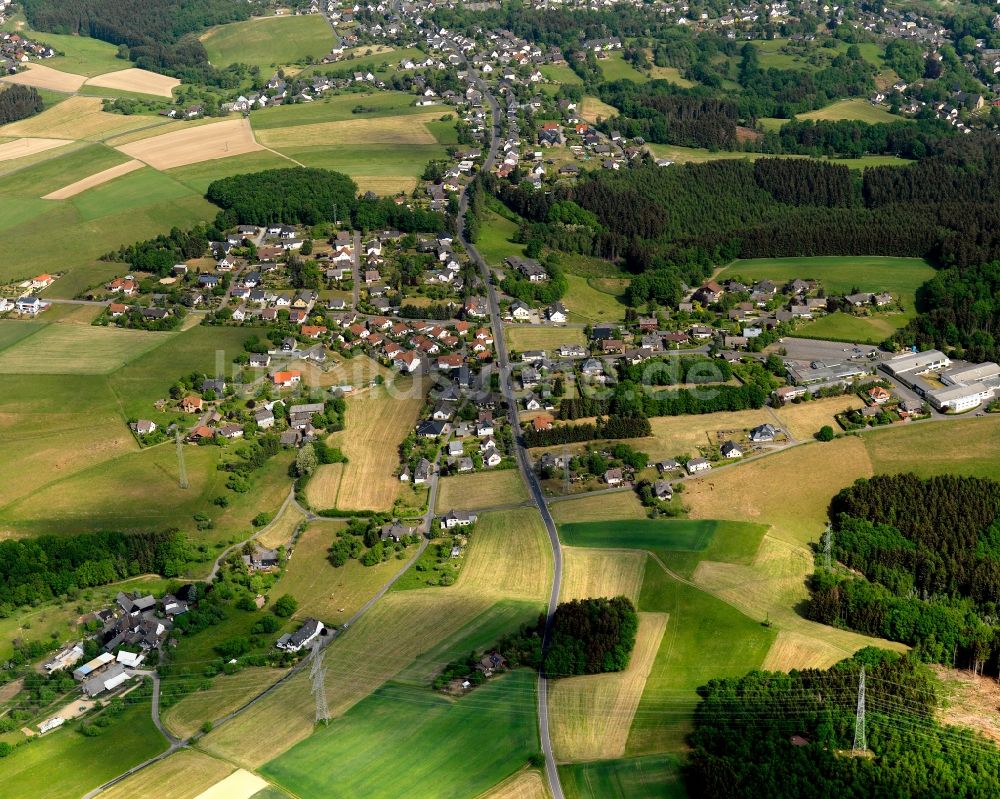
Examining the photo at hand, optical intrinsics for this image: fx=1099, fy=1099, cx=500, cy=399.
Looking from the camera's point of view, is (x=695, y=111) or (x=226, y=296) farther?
(x=695, y=111)

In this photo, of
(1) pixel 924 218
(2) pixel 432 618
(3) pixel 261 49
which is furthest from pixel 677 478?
(3) pixel 261 49

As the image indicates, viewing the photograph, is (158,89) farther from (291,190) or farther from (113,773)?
(113,773)

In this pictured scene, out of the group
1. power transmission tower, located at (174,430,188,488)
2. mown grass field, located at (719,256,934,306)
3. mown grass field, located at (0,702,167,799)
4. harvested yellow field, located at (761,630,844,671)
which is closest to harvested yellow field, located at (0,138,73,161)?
power transmission tower, located at (174,430,188,488)

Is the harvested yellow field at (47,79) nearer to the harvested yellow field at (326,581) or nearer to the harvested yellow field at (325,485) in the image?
the harvested yellow field at (325,485)

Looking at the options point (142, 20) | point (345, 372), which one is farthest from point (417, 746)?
point (142, 20)

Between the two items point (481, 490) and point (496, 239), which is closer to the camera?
point (481, 490)

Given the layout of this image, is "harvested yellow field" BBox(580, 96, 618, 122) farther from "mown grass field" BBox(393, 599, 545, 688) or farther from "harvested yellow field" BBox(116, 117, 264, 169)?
"mown grass field" BBox(393, 599, 545, 688)

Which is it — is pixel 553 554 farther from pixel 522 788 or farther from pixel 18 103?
pixel 18 103

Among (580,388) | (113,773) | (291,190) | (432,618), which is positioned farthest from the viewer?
(291,190)
